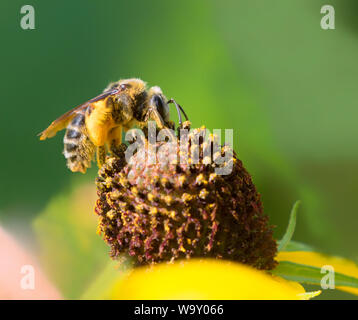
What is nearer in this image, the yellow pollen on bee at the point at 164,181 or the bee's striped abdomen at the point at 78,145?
the yellow pollen on bee at the point at 164,181

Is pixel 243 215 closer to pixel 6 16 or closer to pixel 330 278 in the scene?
pixel 330 278

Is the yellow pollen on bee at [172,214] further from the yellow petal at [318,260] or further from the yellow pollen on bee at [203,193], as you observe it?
the yellow petal at [318,260]

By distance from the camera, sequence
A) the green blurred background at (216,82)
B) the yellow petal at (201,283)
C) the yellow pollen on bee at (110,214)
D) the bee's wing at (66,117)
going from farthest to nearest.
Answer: the green blurred background at (216,82) < the bee's wing at (66,117) < the yellow pollen on bee at (110,214) < the yellow petal at (201,283)

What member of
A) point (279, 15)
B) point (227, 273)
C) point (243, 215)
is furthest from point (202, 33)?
point (227, 273)

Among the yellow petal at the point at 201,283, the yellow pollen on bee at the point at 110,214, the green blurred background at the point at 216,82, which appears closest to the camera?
the yellow petal at the point at 201,283

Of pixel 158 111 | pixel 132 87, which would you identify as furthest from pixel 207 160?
pixel 132 87

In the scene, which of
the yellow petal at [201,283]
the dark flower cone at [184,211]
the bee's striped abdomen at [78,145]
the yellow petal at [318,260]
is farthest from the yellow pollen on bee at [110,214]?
the yellow petal at [318,260]

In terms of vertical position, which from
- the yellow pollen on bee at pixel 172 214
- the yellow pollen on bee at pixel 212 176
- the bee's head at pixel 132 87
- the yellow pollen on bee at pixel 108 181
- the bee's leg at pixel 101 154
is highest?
the bee's head at pixel 132 87

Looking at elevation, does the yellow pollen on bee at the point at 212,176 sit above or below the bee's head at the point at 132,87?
below
